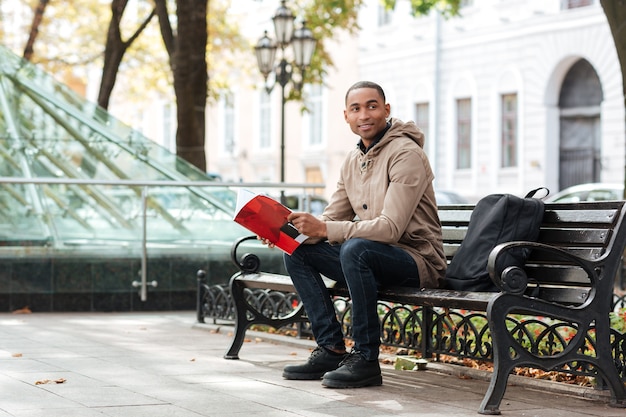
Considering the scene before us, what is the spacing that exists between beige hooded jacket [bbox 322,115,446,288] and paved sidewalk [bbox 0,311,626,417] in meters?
0.71

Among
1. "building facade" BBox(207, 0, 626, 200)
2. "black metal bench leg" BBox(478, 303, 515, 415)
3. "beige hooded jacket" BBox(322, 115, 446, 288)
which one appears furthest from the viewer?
"building facade" BBox(207, 0, 626, 200)

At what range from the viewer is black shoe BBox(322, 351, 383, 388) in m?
6.27

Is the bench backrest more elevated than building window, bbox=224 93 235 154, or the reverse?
building window, bbox=224 93 235 154

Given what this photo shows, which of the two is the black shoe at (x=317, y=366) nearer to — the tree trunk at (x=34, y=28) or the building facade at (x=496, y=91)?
the tree trunk at (x=34, y=28)

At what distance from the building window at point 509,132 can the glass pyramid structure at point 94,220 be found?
2253cm

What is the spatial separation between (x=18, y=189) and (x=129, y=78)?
996 inches

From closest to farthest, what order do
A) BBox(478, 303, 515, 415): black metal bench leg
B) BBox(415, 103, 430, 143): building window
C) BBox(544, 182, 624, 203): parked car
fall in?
BBox(478, 303, 515, 415): black metal bench leg < BBox(544, 182, 624, 203): parked car < BBox(415, 103, 430, 143): building window

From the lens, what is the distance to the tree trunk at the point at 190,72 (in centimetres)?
1510

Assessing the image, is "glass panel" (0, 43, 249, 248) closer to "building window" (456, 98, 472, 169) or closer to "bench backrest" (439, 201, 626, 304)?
"bench backrest" (439, 201, 626, 304)

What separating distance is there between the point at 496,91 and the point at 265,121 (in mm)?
14479

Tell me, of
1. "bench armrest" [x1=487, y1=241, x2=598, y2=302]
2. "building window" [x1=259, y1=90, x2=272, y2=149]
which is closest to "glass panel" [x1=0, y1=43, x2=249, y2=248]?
"bench armrest" [x1=487, y1=241, x2=598, y2=302]

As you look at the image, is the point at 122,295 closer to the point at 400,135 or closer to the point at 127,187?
the point at 127,187

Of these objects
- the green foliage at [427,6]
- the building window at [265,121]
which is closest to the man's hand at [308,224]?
the green foliage at [427,6]

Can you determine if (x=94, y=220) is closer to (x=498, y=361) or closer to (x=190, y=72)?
(x=190, y=72)
